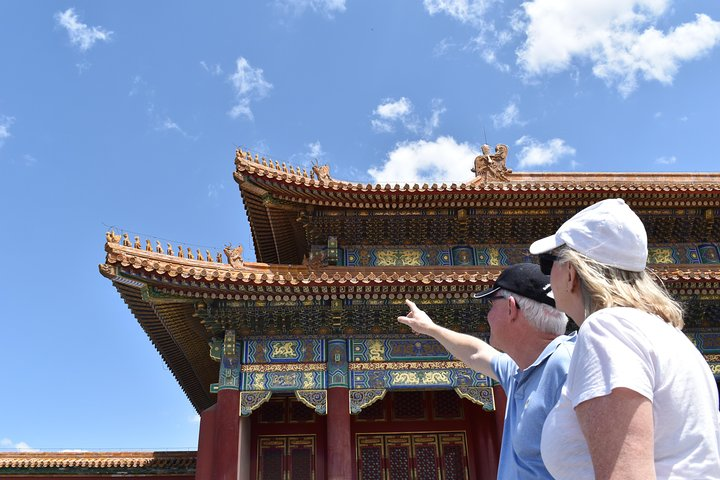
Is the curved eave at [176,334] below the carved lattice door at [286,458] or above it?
above

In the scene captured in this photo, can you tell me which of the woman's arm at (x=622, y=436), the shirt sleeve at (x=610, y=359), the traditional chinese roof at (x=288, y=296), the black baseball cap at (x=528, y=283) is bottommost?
the woman's arm at (x=622, y=436)

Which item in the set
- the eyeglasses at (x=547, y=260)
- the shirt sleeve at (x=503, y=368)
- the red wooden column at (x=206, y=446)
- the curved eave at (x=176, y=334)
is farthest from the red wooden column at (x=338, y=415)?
the eyeglasses at (x=547, y=260)

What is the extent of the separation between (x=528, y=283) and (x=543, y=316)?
125 mm

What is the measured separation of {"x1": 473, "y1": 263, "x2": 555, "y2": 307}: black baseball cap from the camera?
2.19m

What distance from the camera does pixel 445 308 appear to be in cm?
1060

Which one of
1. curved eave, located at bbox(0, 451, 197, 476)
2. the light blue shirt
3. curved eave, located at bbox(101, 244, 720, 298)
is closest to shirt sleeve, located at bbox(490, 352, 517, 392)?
the light blue shirt

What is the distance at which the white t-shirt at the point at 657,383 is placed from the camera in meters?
1.36

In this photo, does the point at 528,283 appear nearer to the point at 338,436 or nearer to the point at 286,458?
the point at 338,436

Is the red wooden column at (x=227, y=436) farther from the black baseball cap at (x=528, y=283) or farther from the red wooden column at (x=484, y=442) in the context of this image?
the black baseball cap at (x=528, y=283)

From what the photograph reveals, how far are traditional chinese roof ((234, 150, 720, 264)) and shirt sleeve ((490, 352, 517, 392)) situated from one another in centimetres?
961

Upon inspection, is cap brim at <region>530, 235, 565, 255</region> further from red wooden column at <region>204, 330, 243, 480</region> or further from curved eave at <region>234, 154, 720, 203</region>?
curved eave at <region>234, 154, 720, 203</region>

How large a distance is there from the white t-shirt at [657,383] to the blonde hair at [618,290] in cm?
10

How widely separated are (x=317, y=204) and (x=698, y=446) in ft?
36.9

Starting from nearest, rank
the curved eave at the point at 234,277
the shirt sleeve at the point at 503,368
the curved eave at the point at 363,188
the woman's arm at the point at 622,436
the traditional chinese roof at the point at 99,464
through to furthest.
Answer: the woman's arm at the point at 622,436 < the shirt sleeve at the point at 503,368 < the curved eave at the point at 234,277 < the curved eave at the point at 363,188 < the traditional chinese roof at the point at 99,464
